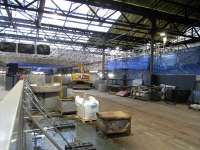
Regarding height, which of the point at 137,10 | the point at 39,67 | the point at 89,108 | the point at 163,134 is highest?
the point at 137,10

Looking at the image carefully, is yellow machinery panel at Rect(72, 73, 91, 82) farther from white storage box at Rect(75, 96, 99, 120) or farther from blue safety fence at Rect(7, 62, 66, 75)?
white storage box at Rect(75, 96, 99, 120)

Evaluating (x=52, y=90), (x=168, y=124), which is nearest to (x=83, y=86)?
(x=52, y=90)

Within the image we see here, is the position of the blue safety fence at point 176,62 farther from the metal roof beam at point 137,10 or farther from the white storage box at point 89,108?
the white storage box at point 89,108

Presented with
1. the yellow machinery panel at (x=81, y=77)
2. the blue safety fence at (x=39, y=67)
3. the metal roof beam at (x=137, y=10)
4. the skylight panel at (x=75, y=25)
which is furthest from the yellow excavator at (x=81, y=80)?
the metal roof beam at (x=137, y=10)

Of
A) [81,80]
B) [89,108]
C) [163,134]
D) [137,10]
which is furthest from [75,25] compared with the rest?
[163,134]

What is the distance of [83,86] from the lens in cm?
2103

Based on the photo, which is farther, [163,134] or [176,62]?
→ [176,62]

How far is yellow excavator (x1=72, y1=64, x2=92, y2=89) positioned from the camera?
20.0m

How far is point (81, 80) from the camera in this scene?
2025 cm

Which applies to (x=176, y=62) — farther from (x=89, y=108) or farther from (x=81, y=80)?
(x=89, y=108)

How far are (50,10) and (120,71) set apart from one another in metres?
10.1

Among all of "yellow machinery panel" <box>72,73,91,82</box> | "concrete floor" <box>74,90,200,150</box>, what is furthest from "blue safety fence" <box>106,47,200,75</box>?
"concrete floor" <box>74,90,200,150</box>

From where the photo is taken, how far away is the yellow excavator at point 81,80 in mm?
20047

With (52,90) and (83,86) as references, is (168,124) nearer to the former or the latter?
(52,90)
